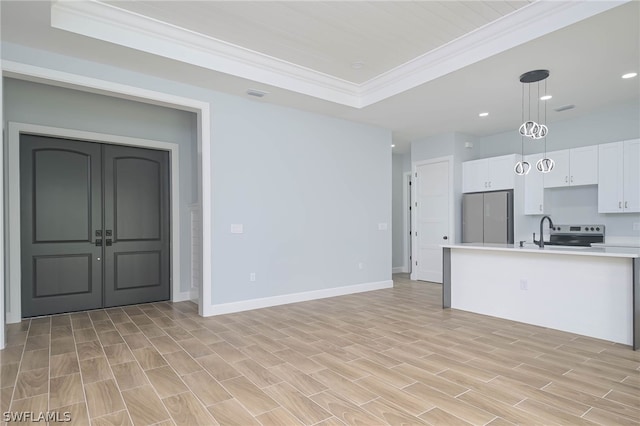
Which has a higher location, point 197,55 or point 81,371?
point 197,55

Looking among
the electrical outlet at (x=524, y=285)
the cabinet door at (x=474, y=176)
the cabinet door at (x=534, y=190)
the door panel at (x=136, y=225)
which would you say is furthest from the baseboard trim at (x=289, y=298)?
the cabinet door at (x=534, y=190)

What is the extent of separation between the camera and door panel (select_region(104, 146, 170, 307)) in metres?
4.93

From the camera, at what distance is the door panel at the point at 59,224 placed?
4.36m

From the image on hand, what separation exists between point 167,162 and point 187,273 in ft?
5.75

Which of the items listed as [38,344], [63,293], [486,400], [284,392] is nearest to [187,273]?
[63,293]

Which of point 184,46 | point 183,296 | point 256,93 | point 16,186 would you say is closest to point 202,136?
point 256,93

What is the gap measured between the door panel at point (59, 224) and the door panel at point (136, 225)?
0.15 metres

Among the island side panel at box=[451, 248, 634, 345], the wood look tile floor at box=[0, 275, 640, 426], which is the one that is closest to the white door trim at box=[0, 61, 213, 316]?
the wood look tile floor at box=[0, 275, 640, 426]

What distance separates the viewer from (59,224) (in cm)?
455

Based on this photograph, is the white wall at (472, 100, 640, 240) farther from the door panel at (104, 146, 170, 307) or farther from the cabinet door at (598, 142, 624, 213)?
the door panel at (104, 146, 170, 307)

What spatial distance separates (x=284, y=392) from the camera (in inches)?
95.7

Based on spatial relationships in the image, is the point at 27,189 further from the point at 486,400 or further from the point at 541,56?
the point at 541,56

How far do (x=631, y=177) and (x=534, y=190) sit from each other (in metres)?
1.32

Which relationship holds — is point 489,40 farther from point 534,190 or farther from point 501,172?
point 534,190
